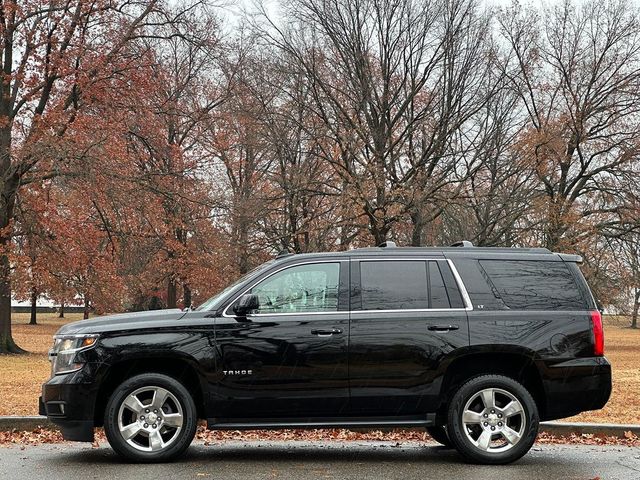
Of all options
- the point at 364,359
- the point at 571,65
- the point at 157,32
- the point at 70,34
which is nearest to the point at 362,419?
the point at 364,359

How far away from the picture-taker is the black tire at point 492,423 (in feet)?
25.3

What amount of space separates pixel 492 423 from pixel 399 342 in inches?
44.5

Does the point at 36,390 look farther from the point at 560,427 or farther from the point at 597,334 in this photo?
the point at 597,334

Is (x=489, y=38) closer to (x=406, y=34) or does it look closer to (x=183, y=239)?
(x=406, y=34)

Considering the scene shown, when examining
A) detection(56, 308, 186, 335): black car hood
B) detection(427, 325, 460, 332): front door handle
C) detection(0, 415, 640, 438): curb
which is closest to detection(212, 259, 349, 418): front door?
detection(56, 308, 186, 335): black car hood

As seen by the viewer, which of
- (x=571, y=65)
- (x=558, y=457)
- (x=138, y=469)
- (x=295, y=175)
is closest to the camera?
(x=138, y=469)

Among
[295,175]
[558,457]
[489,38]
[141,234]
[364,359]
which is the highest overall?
[489,38]

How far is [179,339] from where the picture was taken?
7680mm

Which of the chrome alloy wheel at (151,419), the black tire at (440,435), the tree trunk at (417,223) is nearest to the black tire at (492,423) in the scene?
the black tire at (440,435)

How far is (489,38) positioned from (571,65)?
10877 mm

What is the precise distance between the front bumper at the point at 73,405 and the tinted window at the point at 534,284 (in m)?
3.86

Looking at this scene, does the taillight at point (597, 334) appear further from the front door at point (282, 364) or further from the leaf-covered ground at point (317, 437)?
the front door at point (282, 364)

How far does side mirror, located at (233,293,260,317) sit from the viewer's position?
7.75 meters

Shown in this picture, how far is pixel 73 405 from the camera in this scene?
7570 mm
